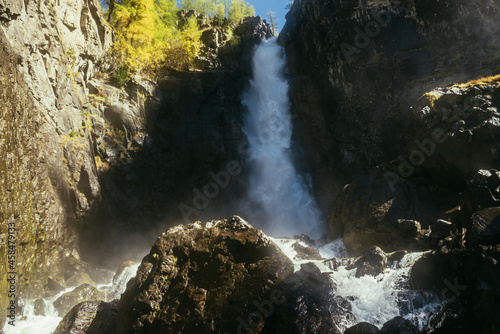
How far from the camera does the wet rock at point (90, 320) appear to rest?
314 inches

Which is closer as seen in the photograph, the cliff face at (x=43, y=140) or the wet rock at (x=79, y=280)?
the cliff face at (x=43, y=140)

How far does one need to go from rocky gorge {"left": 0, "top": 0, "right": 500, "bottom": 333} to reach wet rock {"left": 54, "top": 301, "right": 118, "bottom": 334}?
0.05 meters

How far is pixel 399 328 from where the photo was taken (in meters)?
6.46

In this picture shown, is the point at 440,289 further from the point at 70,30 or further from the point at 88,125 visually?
the point at 70,30

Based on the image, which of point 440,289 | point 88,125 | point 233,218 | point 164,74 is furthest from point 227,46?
point 440,289

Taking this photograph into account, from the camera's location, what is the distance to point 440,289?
7.75 metres

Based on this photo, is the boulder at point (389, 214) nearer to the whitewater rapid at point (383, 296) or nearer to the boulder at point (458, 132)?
the boulder at point (458, 132)

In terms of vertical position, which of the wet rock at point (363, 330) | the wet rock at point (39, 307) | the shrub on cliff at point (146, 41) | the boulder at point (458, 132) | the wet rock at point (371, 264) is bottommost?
the wet rock at point (39, 307)

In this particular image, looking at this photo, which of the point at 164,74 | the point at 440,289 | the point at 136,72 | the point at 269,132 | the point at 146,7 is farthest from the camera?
the point at 269,132

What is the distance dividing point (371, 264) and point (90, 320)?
9.31 meters

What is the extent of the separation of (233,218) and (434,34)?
22.6 m

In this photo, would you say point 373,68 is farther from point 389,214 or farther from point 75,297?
point 75,297

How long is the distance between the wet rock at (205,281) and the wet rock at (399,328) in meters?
2.44

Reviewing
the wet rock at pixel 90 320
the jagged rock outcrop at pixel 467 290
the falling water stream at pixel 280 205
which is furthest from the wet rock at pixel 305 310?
the wet rock at pixel 90 320
